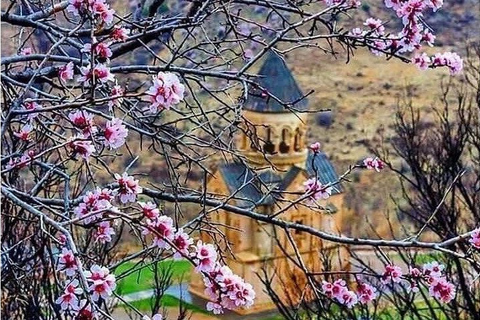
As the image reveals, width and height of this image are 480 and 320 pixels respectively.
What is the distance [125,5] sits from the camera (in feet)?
26.3

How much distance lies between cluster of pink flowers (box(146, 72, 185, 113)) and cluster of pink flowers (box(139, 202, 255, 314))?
235 millimetres

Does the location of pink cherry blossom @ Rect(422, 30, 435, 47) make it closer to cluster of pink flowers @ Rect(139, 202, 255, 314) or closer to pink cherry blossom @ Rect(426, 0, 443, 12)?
pink cherry blossom @ Rect(426, 0, 443, 12)

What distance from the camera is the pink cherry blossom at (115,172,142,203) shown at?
2307mm

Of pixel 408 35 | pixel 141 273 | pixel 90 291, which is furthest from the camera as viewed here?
pixel 141 273

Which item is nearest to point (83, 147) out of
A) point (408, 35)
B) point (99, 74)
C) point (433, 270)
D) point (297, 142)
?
point (99, 74)

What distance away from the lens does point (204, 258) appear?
2.11 m

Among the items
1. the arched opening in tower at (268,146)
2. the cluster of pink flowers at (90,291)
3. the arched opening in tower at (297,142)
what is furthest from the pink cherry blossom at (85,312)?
the arched opening in tower at (297,142)

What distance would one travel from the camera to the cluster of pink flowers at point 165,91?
84.0 inches

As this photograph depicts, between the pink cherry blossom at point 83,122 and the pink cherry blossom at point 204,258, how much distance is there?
16.2 inches

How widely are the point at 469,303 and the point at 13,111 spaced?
4071mm

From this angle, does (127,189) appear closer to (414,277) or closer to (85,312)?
(85,312)

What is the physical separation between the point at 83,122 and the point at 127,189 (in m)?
0.19

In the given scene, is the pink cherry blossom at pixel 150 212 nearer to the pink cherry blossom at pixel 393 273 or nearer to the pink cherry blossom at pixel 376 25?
the pink cherry blossom at pixel 393 273

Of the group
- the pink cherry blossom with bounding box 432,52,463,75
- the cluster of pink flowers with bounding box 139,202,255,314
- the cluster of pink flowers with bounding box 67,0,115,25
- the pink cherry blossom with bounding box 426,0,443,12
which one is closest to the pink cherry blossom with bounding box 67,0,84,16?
the cluster of pink flowers with bounding box 67,0,115,25
